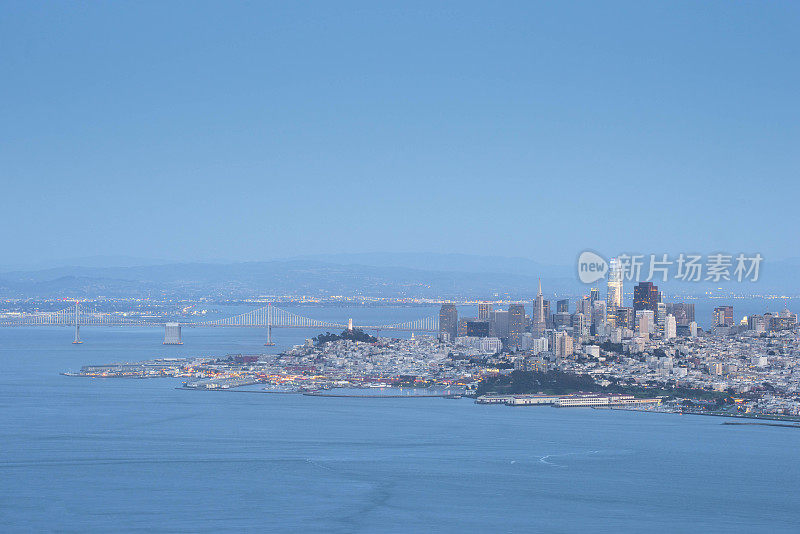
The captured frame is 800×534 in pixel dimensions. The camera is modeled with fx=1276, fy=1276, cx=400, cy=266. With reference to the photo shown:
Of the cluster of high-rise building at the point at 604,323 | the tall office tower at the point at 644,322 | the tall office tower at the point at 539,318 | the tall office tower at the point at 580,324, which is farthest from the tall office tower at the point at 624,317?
the tall office tower at the point at 539,318

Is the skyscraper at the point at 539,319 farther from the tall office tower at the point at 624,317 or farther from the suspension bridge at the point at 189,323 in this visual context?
the suspension bridge at the point at 189,323

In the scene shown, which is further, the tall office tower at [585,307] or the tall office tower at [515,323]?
the tall office tower at [585,307]

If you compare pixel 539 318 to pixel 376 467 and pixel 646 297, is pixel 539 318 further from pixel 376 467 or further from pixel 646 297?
pixel 376 467

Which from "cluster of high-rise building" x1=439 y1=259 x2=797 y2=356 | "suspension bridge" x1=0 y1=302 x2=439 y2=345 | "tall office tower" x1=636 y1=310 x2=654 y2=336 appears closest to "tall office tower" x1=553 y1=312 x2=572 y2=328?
"cluster of high-rise building" x1=439 y1=259 x2=797 y2=356

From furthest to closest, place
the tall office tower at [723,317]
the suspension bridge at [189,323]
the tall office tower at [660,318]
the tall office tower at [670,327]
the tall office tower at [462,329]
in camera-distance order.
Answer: the suspension bridge at [189,323], the tall office tower at [462,329], the tall office tower at [723,317], the tall office tower at [660,318], the tall office tower at [670,327]

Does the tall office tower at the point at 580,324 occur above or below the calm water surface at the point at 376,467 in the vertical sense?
above

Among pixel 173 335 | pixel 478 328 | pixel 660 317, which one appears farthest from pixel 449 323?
pixel 173 335

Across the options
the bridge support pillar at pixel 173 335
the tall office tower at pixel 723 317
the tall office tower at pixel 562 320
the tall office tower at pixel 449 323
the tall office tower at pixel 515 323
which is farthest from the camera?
the bridge support pillar at pixel 173 335

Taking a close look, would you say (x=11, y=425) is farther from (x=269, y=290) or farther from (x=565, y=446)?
(x=269, y=290)

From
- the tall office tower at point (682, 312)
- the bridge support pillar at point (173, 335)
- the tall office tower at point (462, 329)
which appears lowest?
the bridge support pillar at point (173, 335)
